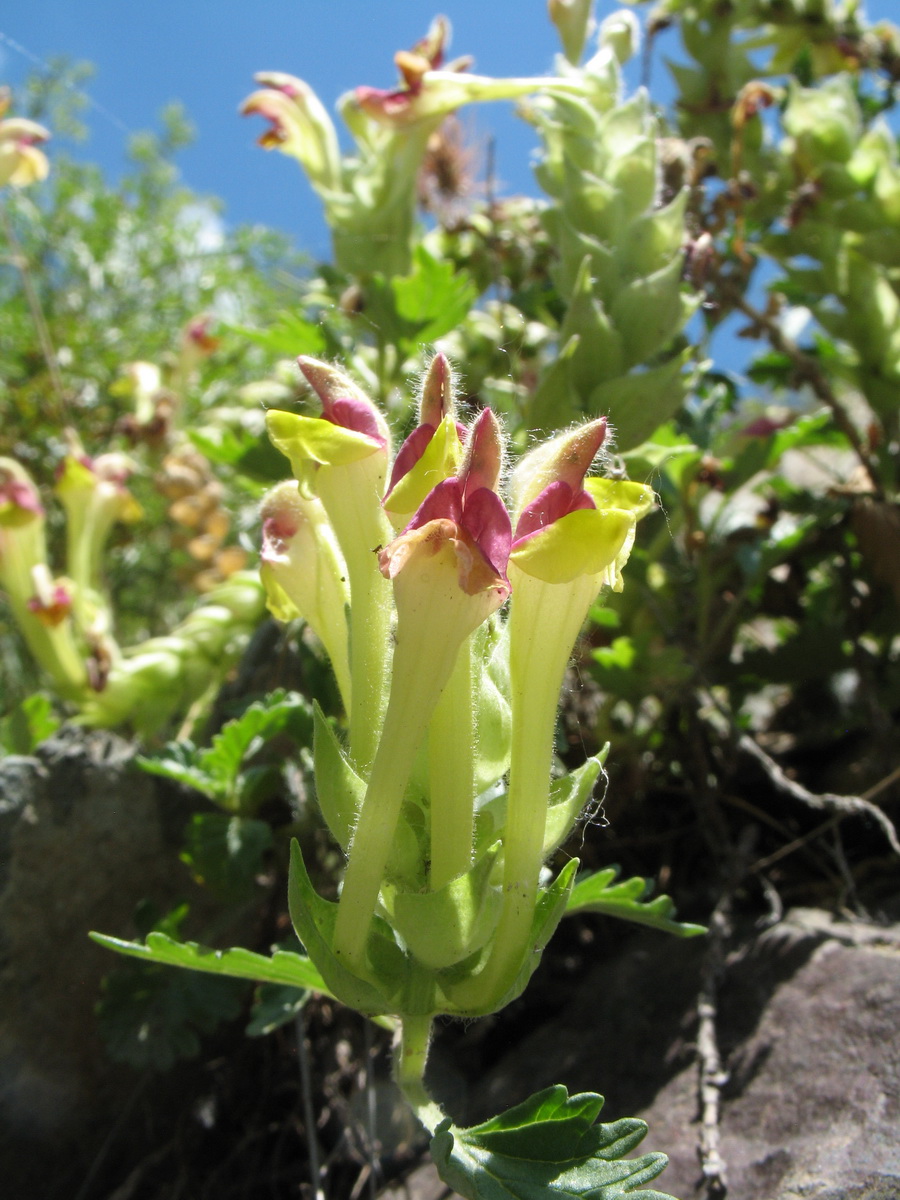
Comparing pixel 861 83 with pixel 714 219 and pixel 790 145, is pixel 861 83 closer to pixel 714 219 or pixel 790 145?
pixel 790 145

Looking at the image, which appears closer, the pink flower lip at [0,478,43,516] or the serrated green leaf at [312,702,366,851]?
the serrated green leaf at [312,702,366,851]

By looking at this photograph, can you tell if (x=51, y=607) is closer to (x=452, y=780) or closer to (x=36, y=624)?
(x=36, y=624)

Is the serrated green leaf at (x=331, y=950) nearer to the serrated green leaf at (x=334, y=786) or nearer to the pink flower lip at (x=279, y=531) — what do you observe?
the serrated green leaf at (x=334, y=786)

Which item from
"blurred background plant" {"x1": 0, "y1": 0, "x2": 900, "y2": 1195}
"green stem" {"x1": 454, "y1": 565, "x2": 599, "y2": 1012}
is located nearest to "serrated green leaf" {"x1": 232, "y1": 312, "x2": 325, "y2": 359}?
"blurred background plant" {"x1": 0, "y1": 0, "x2": 900, "y2": 1195}

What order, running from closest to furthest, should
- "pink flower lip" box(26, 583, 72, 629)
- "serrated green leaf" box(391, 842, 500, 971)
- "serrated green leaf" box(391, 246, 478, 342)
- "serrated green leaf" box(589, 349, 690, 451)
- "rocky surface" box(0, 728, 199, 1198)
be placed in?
"serrated green leaf" box(391, 842, 500, 971) → "serrated green leaf" box(589, 349, 690, 451) → "rocky surface" box(0, 728, 199, 1198) → "serrated green leaf" box(391, 246, 478, 342) → "pink flower lip" box(26, 583, 72, 629)

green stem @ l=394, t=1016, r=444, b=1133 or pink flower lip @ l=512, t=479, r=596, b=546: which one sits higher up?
pink flower lip @ l=512, t=479, r=596, b=546

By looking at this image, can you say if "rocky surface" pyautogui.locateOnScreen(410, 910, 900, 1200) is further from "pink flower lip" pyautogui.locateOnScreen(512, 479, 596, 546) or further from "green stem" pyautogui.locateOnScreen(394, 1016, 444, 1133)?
"pink flower lip" pyautogui.locateOnScreen(512, 479, 596, 546)

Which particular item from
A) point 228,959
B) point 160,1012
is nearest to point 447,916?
point 228,959
